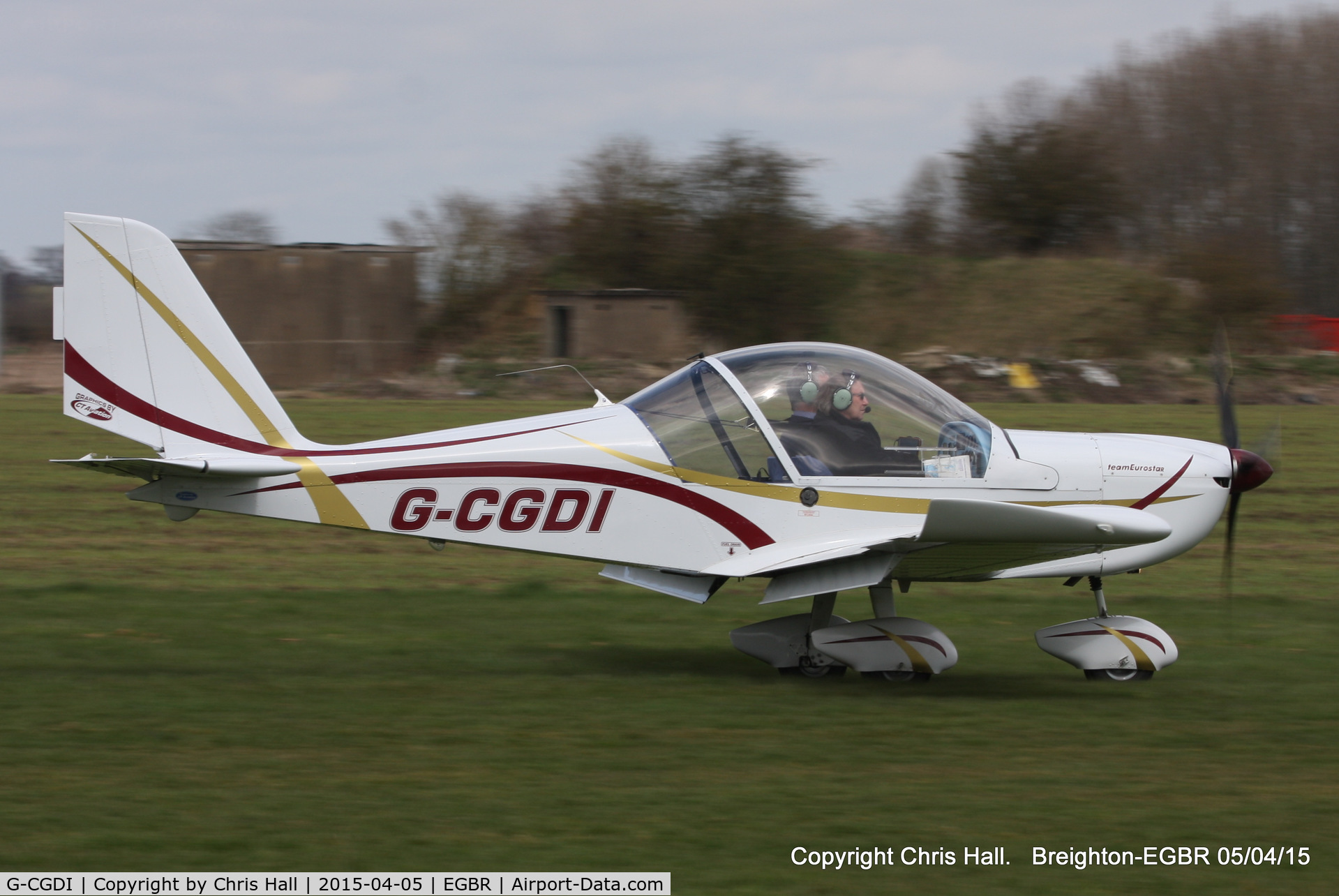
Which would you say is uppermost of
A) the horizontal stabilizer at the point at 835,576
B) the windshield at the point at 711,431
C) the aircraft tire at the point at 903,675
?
the windshield at the point at 711,431

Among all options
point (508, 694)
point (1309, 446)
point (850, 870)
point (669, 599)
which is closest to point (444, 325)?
point (1309, 446)

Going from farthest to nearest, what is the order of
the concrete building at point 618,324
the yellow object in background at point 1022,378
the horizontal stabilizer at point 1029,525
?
the concrete building at point 618,324, the yellow object in background at point 1022,378, the horizontal stabilizer at point 1029,525

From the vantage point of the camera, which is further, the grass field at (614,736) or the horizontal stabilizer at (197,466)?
the horizontal stabilizer at (197,466)

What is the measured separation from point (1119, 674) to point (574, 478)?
3.40m

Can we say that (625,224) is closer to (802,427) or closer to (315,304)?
(315,304)

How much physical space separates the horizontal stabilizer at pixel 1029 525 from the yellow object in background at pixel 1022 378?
28.6 metres

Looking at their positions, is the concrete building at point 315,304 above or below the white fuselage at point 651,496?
below

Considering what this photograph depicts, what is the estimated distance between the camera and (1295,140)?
180 ft

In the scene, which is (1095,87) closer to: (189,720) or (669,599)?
(669,599)

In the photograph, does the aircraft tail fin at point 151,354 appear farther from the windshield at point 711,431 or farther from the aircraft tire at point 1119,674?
the aircraft tire at point 1119,674

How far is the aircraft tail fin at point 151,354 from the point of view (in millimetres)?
7180

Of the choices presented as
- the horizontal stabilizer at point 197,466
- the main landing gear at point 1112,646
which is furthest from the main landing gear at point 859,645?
the horizontal stabilizer at point 197,466

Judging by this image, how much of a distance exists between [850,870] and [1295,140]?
192 ft

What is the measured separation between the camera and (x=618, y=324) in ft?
130
